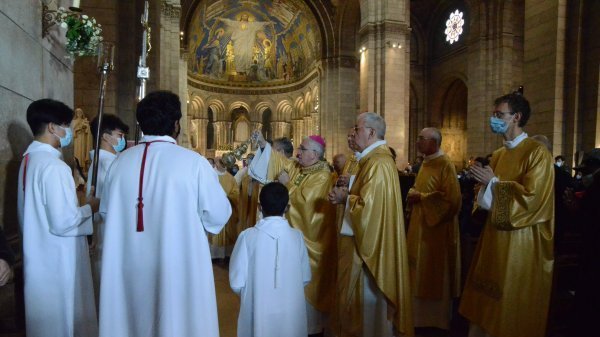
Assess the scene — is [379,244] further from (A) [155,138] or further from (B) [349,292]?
(A) [155,138]

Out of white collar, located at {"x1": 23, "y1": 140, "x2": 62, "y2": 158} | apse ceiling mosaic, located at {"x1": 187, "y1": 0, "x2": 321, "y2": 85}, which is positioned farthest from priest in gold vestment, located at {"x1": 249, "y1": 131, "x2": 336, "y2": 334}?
apse ceiling mosaic, located at {"x1": 187, "y1": 0, "x2": 321, "y2": 85}

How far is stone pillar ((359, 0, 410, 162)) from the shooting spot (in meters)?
14.9

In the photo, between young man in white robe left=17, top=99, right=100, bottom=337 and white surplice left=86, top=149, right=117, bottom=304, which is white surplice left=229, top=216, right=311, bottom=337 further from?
white surplice left=86, top=149, right=117, bottom=304

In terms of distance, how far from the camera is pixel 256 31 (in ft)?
105

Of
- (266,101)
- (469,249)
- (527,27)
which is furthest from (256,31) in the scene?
(469,249)

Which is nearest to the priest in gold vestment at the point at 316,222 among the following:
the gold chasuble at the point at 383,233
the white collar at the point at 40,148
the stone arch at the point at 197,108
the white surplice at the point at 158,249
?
the gold chasuble at the point at 383,233

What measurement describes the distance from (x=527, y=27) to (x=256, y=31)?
25.7m

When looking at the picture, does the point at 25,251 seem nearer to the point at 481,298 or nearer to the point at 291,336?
the point at 291,336

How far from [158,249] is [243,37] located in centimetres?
3204

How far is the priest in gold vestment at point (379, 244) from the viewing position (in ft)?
10.9

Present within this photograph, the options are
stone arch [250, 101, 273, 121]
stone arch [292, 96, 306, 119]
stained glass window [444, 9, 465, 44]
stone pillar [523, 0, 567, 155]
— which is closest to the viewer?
stone pillar [523, 0, 567, 155]

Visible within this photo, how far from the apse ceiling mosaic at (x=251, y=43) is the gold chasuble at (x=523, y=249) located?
82.4 feet

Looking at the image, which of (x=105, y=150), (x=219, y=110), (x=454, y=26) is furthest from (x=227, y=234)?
(x=219, y=110)

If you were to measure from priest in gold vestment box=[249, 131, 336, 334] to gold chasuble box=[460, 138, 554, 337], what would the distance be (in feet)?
5.21
